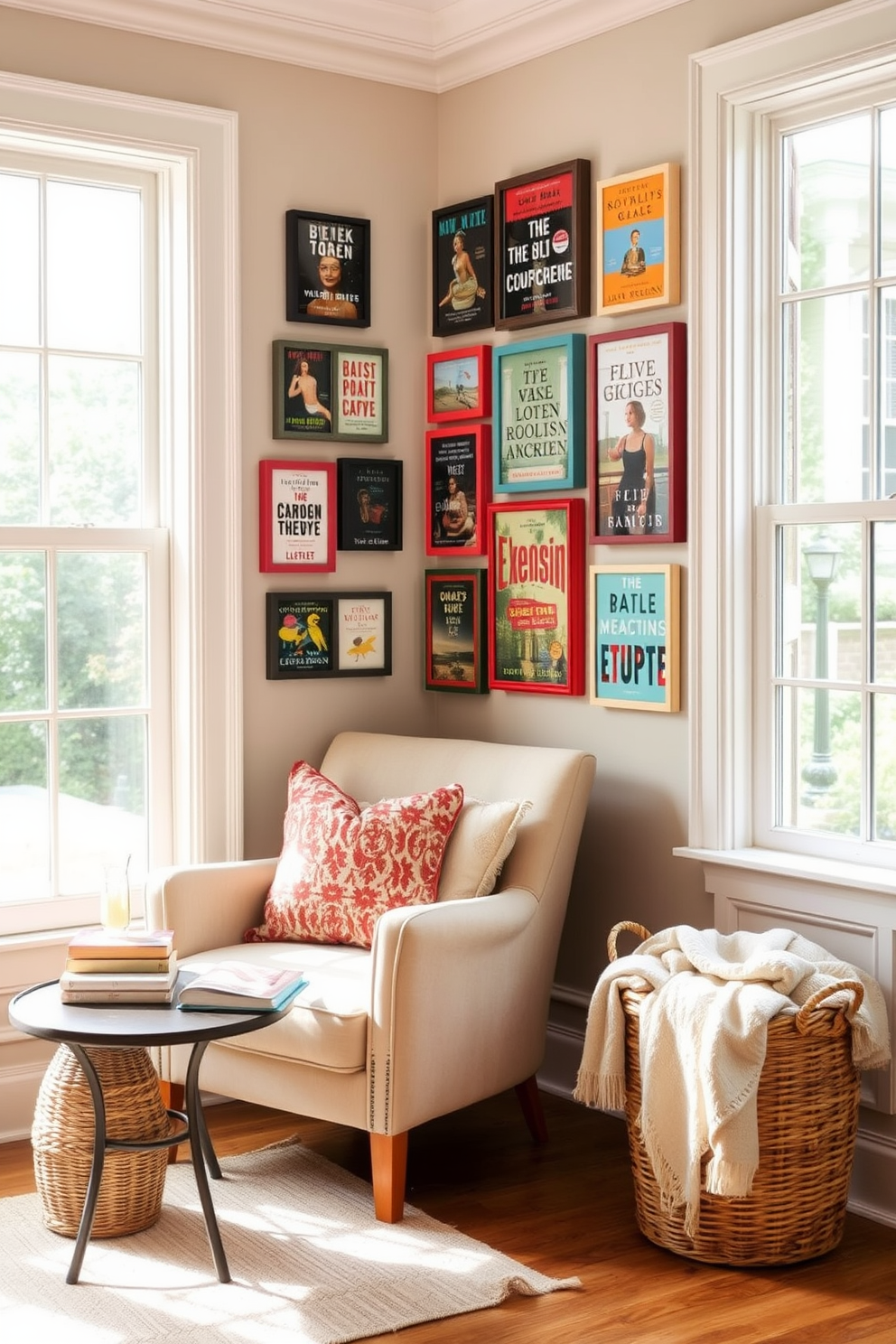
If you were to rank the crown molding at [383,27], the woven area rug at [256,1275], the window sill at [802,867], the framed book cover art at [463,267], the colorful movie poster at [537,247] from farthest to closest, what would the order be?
1. the framed book cover art at [463,267]
2. the colorful movie poster at [537,247]
3. the crown molding at [383,27]
4. the window sill at [802,867]
5. the woven area rug at [256,1275]

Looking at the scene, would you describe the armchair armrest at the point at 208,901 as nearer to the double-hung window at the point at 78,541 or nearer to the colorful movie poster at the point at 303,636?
the double-hung window at the point at 78,541

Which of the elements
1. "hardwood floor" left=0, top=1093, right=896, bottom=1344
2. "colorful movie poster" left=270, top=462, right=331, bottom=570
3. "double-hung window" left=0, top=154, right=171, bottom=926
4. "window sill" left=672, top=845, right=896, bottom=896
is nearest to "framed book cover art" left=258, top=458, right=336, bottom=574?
"colorful movie poster" left=270, top=462, right=331, bottom=570

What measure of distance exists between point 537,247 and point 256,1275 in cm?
251

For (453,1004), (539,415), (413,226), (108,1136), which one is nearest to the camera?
(108,1136)

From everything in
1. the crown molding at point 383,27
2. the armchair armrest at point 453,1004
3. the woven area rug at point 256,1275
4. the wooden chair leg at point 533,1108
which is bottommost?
the woven area rug at point 256,1275

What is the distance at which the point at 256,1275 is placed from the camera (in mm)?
2771

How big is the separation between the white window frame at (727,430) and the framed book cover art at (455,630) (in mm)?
789

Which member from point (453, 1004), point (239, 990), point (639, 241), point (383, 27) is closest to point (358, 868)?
point (453, 1004)

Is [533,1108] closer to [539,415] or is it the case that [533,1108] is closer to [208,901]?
[208,901]

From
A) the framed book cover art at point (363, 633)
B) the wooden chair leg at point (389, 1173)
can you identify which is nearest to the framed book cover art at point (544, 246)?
the framed book cover art at point (363, 633)

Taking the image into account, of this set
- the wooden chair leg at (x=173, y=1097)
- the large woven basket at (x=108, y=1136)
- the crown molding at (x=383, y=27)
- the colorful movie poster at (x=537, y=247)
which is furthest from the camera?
the colorful movie poster at (x=537, y=247)

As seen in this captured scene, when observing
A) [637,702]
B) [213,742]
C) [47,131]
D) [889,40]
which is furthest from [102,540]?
[889,40]

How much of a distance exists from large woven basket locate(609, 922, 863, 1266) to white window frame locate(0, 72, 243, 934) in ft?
4.62

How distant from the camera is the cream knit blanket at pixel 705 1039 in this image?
269 cm
